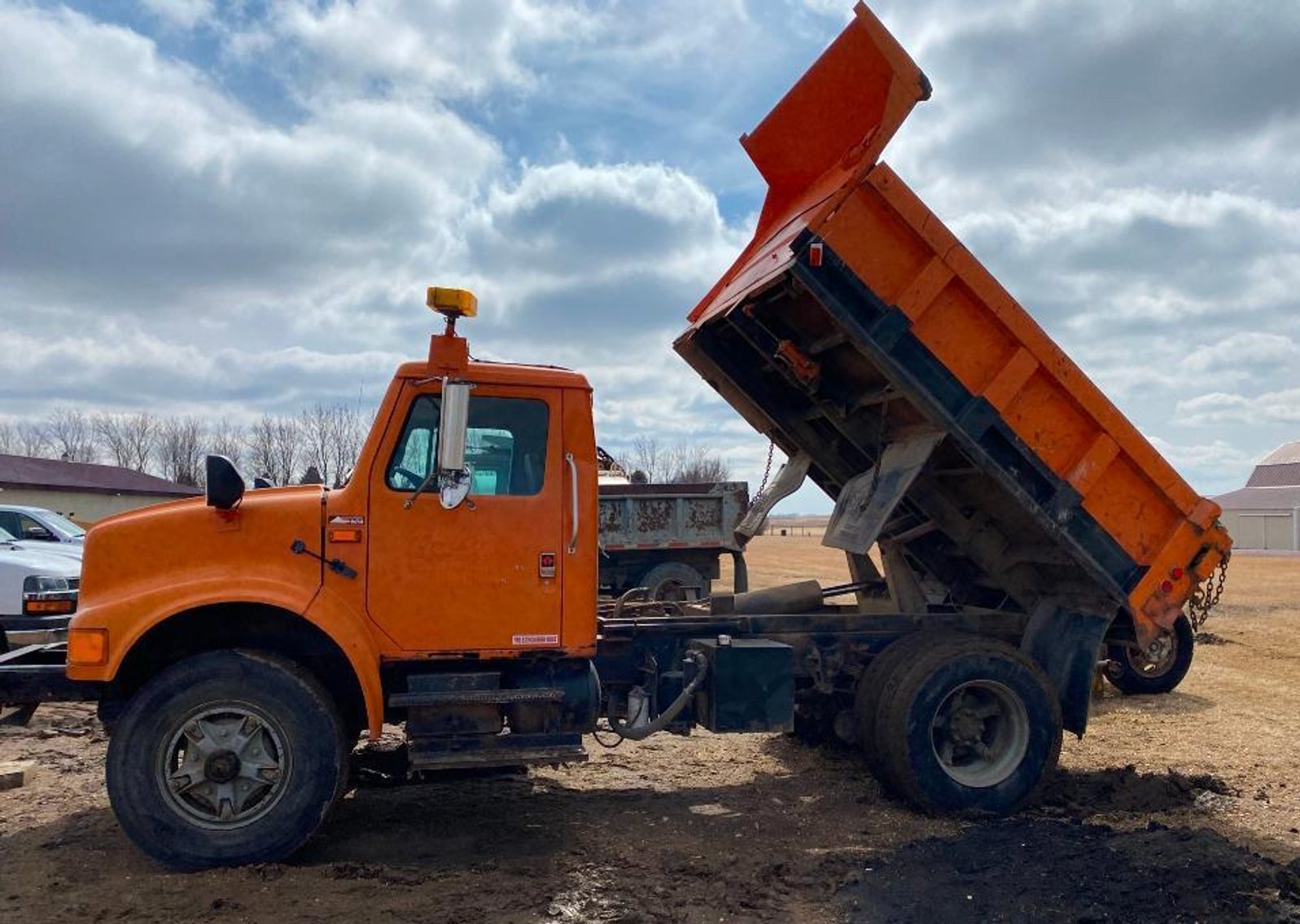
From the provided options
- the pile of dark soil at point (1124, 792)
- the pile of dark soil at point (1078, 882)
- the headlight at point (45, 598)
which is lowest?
the pile of dark soil at point (1078, 882)

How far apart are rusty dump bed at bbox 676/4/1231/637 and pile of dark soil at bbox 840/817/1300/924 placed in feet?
4.54

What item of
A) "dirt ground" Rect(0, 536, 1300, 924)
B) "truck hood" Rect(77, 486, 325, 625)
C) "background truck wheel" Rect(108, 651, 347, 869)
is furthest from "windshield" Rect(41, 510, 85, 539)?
"background truck wheel" Rect(108, 651, 347, 869)

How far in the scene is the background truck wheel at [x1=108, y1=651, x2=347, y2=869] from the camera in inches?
189

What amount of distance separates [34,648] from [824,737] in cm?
503

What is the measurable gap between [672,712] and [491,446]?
5.85ft

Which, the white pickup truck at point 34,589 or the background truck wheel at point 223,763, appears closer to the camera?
the background truck wheel at point 223,763

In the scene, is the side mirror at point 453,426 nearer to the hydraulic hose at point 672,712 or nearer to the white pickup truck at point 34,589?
the hydraulic hose at point 672,712

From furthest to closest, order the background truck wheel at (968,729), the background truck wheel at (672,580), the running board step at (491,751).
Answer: the background truck wheel at (672,580) → the background truck wheel at (968,729) → the running board step at (491,751)

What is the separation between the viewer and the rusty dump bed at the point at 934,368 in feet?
18.0

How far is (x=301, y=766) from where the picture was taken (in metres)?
4.89

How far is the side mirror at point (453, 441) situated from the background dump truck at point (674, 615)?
0.01m

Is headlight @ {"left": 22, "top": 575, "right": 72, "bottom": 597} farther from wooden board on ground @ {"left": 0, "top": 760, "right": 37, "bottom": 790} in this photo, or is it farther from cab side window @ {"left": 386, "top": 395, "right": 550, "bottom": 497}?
cab side window @ {"left": 386, "top": 395, "right": 550, "bottom": 497}

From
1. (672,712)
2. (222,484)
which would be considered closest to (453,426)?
(222,484)

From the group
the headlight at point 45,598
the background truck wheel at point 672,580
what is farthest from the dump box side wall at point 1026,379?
the background truck wheel at point 672,580
